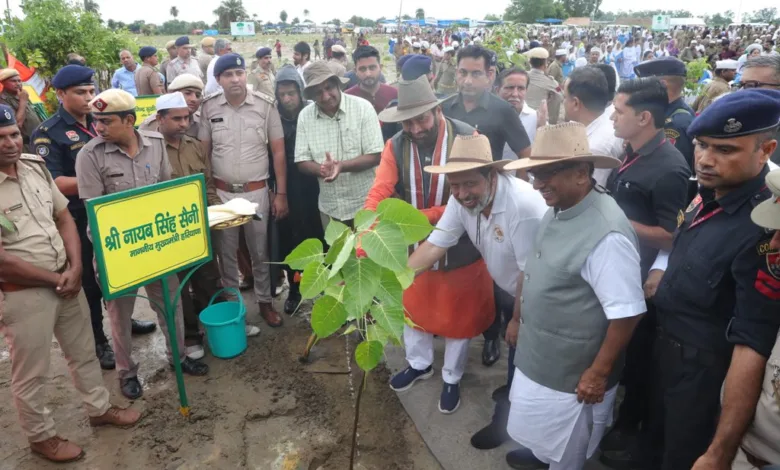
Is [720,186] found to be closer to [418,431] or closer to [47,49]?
[418,431]

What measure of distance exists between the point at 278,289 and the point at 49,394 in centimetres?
209

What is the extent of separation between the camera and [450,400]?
128 inches

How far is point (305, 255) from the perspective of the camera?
69.4 inches

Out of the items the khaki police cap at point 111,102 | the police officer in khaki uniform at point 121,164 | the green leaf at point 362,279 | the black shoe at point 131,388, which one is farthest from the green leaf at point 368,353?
the black shoe at point 131,388

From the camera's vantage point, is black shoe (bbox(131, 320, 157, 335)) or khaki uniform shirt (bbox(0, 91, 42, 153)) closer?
black shoe (bbox(131, 320, 157, 335))

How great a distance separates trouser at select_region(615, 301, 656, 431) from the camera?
284cm

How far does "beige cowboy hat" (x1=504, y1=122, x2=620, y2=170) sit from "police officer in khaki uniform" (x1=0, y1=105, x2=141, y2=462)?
253 centimetres

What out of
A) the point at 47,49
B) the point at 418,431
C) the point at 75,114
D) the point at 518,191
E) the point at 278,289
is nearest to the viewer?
the point at 518,191

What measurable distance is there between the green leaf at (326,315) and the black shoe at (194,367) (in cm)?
242

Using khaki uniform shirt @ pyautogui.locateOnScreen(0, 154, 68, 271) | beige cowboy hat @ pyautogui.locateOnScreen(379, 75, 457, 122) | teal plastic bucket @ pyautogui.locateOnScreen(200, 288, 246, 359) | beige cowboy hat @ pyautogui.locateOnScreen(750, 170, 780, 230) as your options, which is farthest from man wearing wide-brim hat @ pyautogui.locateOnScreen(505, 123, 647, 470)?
khaki uniform shirt @ pyautogui.locateOnScreen(0, 154, 68, 271)

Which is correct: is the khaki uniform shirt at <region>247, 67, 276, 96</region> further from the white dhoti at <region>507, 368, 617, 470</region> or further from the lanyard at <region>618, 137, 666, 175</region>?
the white dhoti at <region>507, 368, 617, 470</region>

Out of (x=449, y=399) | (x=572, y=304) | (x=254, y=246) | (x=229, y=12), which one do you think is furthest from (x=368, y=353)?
(x=229, y=12)

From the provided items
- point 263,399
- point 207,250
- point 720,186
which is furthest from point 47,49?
point 720,186

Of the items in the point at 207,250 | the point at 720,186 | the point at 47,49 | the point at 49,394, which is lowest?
the point at 49,394
